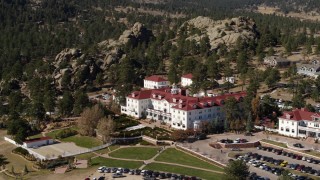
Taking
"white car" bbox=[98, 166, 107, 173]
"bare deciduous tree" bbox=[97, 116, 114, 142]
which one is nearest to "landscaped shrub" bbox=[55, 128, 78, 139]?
"bare deciduous tree" bbox=[97, 116, 114, 142]

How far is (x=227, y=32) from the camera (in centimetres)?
17875

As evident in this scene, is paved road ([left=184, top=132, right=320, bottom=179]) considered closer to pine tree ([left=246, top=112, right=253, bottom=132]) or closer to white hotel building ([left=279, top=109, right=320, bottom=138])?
pine tree ([left=246, top=112, right=253, bottom=132])

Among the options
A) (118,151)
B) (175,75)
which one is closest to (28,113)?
(118,151)

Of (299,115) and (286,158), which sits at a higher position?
(299,115)

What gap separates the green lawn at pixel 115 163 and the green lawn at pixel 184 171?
2.44m

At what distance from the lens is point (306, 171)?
76.0 meters

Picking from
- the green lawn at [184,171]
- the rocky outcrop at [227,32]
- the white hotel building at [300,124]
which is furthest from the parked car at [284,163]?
the rocky outcrop at [227,32]

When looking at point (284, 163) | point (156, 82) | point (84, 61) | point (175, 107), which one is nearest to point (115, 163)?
point (175, 107)

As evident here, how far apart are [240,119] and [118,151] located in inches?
1078

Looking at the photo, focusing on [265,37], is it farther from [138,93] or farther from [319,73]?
[138,93]

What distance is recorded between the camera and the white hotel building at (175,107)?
10162cm

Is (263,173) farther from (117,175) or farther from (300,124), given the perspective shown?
(117,175)

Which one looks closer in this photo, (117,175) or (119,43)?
(117,175)

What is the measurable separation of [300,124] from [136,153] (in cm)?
3303
